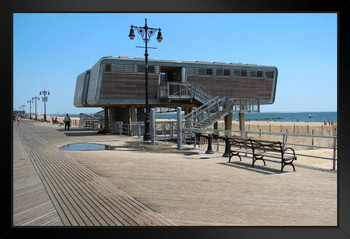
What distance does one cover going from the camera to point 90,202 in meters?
6.24

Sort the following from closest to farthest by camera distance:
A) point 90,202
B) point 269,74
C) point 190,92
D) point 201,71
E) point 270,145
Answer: point 90,202
point 270,145
point 190,92
point 201,71
point 269,74

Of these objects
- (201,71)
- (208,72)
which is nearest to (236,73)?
(208,72)

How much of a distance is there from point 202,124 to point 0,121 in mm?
19731

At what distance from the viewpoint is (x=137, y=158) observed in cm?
1209

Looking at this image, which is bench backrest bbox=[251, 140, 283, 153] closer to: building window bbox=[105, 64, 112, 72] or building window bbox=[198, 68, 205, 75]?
building window bbox=[105, 64, 112, 72]

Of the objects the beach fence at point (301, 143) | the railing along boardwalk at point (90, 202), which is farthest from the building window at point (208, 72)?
the railing along boardwalk at point (90, 202)

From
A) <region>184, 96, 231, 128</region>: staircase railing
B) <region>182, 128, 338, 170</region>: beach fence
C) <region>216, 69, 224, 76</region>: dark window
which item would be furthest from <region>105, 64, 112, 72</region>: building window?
<region>216, 69, 224, 76</region>: dark window

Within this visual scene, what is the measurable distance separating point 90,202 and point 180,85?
72.7ft

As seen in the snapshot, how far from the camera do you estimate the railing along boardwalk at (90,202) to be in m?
5.18

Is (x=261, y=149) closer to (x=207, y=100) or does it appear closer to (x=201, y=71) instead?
(x=207, y=100)

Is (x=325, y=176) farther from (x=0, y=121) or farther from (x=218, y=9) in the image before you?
(x=0, y=121)

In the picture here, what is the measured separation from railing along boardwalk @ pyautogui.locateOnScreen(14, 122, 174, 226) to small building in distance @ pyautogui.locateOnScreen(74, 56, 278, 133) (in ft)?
52.9

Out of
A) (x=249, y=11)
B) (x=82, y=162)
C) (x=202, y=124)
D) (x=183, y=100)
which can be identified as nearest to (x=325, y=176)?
(x=249, y=11)

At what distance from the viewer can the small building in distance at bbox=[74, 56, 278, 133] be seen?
26.1m
